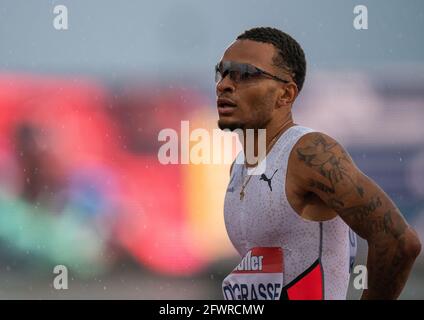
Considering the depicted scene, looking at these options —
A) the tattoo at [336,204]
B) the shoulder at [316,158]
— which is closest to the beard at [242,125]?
the shoulder at [316,158]

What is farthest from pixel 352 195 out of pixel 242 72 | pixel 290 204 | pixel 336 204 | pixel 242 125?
pixel 242 72

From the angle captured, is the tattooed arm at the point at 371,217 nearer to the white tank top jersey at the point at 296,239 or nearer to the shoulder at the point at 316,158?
the shoulder at the point at 316,158

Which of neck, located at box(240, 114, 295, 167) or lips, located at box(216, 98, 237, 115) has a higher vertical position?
lips, located at box(216, 98, 237, 115)

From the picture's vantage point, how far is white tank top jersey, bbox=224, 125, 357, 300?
12.0 feet

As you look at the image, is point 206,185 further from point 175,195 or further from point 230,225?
point 230,225

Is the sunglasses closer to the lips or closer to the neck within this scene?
the lips

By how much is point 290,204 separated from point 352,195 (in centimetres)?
35

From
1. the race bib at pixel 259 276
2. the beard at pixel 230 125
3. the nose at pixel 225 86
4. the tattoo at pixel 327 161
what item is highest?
the nose at pixel 225 86

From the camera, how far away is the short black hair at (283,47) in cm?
402

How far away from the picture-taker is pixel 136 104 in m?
14.0

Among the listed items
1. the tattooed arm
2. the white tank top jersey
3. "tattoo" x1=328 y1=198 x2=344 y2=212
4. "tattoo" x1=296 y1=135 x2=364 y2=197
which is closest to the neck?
the white tank top jersey

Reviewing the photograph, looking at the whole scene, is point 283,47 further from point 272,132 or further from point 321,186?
point 321,186
